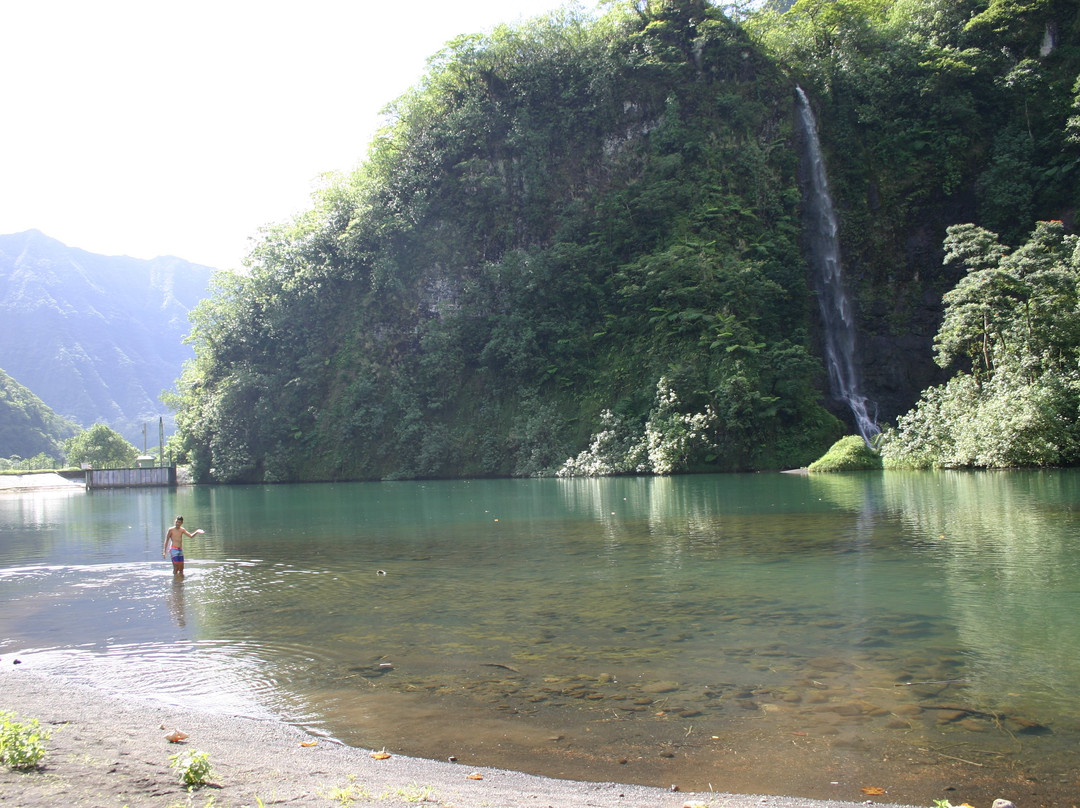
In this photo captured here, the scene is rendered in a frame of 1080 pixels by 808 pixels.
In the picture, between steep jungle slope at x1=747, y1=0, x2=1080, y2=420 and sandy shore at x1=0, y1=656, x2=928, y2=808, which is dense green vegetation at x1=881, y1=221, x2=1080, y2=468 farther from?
sandy shore at x1=0, y1=656, x2=928, y2=808

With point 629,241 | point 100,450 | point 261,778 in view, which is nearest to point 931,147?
point 629,241

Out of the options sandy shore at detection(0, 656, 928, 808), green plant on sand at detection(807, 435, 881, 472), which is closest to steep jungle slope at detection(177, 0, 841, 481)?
green plant on sand at detection(807, 435, 881, 472)

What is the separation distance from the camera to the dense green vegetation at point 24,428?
123 metres

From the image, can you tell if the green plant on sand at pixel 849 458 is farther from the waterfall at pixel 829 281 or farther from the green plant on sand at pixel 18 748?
the green plant on sand at pixel 18 748

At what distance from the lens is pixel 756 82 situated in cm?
5097

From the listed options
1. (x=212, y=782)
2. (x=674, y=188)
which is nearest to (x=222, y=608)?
(x=212, y=782)

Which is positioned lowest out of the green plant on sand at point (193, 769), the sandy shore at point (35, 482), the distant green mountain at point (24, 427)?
the sandy shore at point (35, 482)

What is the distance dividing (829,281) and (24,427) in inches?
4973

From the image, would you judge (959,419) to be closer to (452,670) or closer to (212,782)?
(452,670)

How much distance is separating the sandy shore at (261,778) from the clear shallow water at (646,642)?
11.5 inches

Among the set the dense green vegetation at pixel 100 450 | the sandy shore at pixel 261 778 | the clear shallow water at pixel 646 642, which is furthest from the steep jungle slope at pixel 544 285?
the sandy shore at pixel 261 778

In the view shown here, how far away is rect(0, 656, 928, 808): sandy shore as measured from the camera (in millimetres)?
4109

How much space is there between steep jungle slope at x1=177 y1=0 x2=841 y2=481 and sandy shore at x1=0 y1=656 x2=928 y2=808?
34.7 m

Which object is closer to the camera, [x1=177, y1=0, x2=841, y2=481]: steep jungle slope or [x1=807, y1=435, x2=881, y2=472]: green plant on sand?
[x1=807, y1=435, x2=881, y2=472]: green plant on sand
